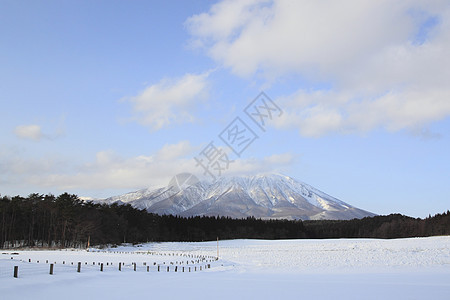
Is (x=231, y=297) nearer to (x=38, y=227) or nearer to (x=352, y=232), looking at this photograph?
(x=38, y=227)

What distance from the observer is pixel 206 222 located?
481 feet

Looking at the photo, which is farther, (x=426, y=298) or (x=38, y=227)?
(x=38, y=227)

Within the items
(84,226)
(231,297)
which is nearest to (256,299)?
(231,297)

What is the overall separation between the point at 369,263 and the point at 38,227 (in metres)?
68.3

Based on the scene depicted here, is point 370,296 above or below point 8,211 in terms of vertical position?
below

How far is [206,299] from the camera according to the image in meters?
17.3

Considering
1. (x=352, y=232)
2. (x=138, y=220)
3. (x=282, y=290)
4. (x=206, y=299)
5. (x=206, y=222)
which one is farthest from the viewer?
(x=352, y=232)

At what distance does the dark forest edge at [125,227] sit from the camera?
78.2 meters

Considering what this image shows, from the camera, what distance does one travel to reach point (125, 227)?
102188mm

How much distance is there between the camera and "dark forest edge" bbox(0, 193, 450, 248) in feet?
257

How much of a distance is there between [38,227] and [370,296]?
3158 inches

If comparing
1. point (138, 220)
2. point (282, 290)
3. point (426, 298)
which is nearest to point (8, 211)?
point (138, 220)

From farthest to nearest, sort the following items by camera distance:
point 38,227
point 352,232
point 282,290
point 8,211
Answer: point 352,232 < point 38,227 < point 8,211 < point 282,290

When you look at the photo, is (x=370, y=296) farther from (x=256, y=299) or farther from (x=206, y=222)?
(x=206, y=222)
